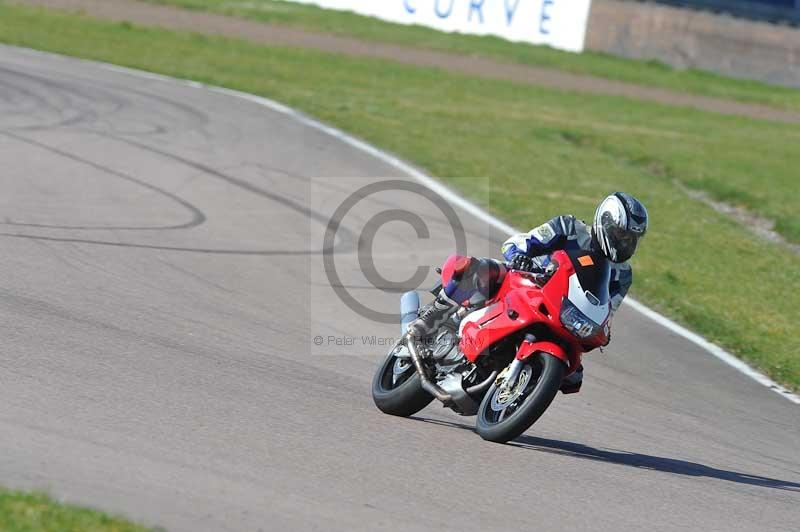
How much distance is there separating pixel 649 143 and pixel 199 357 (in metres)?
16.7

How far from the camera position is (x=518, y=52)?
101 ft

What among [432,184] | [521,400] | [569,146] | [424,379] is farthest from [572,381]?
[569,146]

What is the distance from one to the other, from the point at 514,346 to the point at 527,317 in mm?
271

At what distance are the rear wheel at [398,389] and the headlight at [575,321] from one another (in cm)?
100

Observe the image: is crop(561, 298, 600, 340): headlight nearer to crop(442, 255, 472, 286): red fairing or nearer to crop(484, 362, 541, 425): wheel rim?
crop(484, 362, 541, 425): wheel rim

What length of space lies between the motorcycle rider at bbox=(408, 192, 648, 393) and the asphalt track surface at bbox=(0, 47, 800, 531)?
26.2 inches

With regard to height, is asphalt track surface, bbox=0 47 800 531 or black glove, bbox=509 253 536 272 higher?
black glove, bbox=509 253 536 272

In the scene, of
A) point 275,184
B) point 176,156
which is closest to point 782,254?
point 275,184

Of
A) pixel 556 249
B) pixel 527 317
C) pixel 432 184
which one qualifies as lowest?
pixel 432 184

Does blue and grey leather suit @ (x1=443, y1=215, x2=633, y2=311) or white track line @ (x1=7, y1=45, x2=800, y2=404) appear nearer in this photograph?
blue and grey leather suit @ (x1=443, y1=215, x2=633, y2=311)

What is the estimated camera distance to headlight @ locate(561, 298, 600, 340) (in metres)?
6.50

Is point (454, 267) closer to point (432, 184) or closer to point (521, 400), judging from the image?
point (521, 400)

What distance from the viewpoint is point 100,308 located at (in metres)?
8.12

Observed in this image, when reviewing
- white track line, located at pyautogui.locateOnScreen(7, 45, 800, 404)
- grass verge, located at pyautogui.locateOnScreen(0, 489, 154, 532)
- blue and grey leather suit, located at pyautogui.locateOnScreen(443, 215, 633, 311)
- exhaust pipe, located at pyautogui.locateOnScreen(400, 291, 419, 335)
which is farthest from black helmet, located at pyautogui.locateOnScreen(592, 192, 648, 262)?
white track line, located at pyautogui.locateOnScreen(7, 45, 800, 404)
